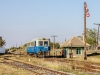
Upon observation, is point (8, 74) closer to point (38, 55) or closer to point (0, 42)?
point (38, 55)

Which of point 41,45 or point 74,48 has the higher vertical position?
point 41,45

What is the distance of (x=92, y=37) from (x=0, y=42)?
127ft

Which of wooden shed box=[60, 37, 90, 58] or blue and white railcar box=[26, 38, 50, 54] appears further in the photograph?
wooden shed box=[60, 37, 90, 58]

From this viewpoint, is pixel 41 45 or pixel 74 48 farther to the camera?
pixel 74 48

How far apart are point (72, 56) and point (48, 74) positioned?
26.2m

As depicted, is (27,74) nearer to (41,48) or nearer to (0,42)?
(41,48)

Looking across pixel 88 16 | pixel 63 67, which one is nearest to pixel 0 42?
pixel 88 16

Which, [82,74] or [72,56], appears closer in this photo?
[82,74]

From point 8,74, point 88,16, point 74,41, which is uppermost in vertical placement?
point 88,16

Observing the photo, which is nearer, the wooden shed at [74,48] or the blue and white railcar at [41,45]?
the blue and white railcar at [41,45]

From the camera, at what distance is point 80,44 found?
43781 mm

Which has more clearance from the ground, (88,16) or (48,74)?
(88,16)

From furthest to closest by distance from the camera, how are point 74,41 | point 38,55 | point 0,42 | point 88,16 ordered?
point 0,42, point 74,41, point 38,55, point 88,16

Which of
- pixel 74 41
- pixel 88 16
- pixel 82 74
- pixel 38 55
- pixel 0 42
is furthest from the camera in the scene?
pixel 0 42
